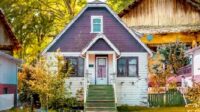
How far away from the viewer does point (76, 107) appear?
3766 cm

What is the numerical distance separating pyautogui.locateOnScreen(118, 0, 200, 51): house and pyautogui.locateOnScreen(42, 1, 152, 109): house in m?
11.2

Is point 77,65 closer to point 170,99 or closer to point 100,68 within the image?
point 100,68

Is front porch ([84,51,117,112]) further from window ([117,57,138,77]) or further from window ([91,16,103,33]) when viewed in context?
window ([91,16,103,33])

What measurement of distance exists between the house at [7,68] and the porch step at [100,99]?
17.7 ft

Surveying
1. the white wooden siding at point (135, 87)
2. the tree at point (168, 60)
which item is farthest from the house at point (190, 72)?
the white wooden siding at point (135, 87)

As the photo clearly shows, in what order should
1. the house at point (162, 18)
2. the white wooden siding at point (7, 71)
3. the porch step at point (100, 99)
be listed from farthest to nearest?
the house at point (162, 18), the porch step at point (100, 99), the white wooden siding at point (7, 71)

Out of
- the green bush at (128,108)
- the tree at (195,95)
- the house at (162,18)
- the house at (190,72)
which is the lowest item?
the green bush at (128,108)

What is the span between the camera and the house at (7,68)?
34144 mm

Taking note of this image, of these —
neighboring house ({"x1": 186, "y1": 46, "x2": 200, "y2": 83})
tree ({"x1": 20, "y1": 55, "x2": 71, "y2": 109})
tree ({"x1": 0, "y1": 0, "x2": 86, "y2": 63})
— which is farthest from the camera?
tree ({"x1": 0, "y1": 0, "x2": 86, "y2": 63})

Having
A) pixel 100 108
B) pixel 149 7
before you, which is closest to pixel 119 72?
pixel 100 108

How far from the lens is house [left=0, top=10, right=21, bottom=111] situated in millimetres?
34144

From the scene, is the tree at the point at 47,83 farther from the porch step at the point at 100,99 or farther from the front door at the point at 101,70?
the front door at the point at 101,70

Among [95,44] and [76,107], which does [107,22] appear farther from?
[76,107]

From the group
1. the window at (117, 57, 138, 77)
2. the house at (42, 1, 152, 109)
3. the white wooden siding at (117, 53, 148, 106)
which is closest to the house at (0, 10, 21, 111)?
the house at (42, 1, 152, 109)
